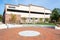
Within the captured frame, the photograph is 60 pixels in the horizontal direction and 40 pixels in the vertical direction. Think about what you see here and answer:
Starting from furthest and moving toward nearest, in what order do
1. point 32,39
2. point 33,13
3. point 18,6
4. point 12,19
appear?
point 33,13
point 18,6
point 12,19
point 32,39

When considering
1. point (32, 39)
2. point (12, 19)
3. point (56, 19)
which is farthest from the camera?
point (56, 19)

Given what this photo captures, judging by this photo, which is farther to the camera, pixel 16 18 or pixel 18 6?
pixel 18 6

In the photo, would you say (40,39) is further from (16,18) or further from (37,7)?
(37,7)

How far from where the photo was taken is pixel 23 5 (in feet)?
142

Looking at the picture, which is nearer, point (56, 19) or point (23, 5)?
point (56, 19)

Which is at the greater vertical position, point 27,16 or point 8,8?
point 8,8

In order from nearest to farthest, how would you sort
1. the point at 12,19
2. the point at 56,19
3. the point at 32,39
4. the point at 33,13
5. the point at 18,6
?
the point at 32,39, the point at 12,19, the point at 56,19, the point at 18,6, the point at 33,13

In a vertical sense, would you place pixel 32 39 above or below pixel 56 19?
above

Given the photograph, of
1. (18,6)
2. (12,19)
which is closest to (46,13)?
(18,6)

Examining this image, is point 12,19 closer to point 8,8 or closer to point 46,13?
point 8,8

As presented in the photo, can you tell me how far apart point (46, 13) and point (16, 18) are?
1992 centimetres

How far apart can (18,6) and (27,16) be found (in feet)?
17.5

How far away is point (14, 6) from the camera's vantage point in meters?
41.9

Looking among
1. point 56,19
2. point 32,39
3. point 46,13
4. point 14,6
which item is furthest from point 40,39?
point 46,13
